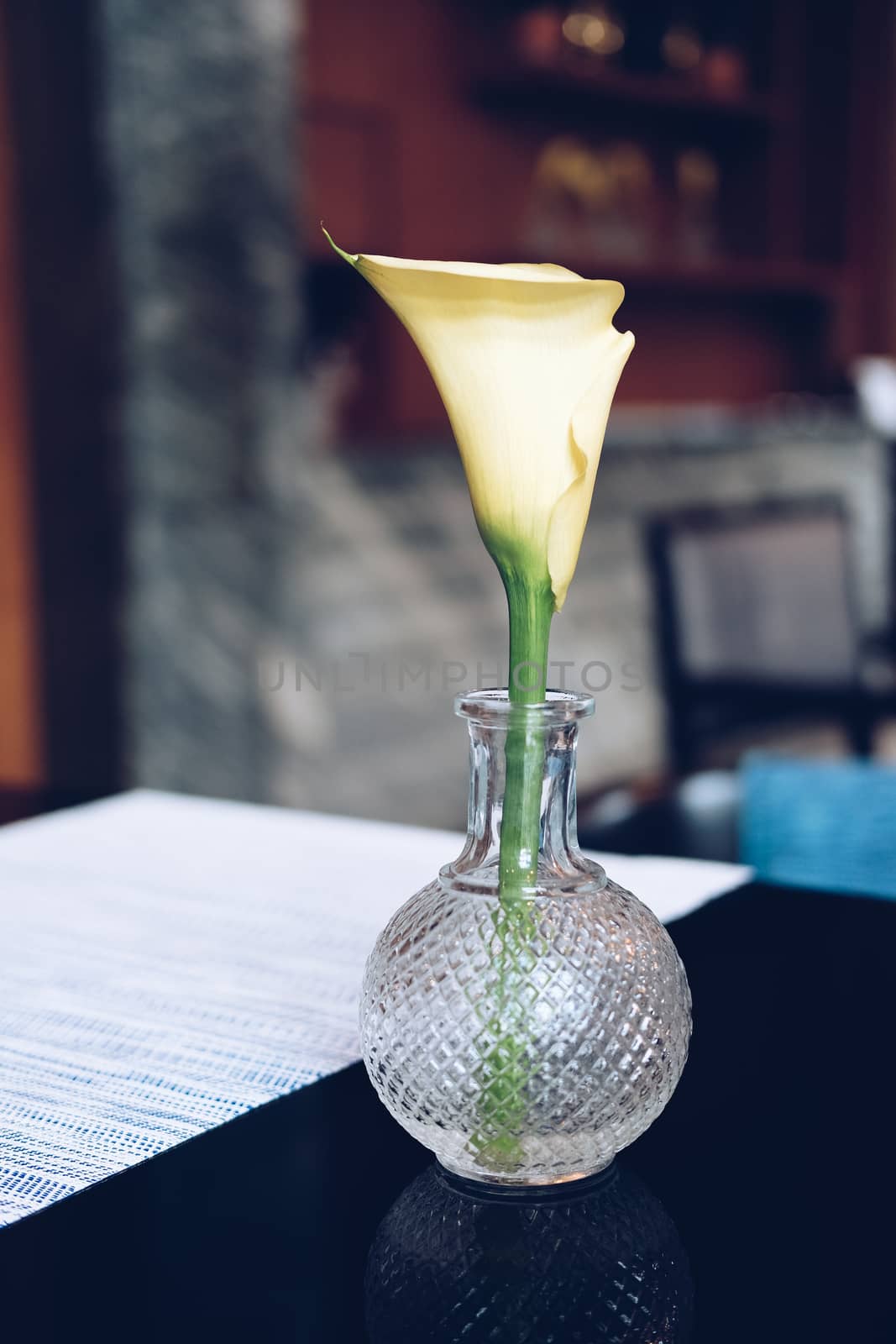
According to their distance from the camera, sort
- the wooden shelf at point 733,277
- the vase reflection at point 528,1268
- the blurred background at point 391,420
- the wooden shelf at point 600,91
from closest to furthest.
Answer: the vase reflection at point 528,1268 → the blurred background at point 391,420 → the wooden shelf at point 600,91 → the wooden shelf at point 733,277

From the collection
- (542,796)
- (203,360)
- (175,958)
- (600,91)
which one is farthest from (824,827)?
(600,91)

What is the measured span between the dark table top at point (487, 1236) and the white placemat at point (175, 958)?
28 millimetres

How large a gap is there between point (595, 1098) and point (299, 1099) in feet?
0.48

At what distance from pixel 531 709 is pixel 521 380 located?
107 millimetres

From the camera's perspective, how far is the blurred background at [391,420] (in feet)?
6.80

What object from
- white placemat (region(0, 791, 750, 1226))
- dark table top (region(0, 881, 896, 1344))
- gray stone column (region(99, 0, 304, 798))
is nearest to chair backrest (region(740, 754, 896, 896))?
white placemat (region(0, 791, 750, 1226))

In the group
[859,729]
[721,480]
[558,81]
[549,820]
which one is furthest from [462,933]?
[558,81]

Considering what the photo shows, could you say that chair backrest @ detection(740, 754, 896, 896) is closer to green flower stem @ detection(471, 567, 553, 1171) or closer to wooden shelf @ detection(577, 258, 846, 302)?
green flower stem @ detection(471, 567, 553, 1171)

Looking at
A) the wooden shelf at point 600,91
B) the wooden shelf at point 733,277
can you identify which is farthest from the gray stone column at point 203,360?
the wooden shelf at point 733,277

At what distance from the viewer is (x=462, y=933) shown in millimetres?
478

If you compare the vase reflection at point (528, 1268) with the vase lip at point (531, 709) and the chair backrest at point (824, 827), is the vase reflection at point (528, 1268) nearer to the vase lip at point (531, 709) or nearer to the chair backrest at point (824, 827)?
the vase lip at point (531, 709)

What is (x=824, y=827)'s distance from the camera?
3.59 ft

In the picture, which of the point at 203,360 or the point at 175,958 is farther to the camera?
the point at 203,360

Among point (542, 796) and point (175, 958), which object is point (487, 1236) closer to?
point (542, 796)
